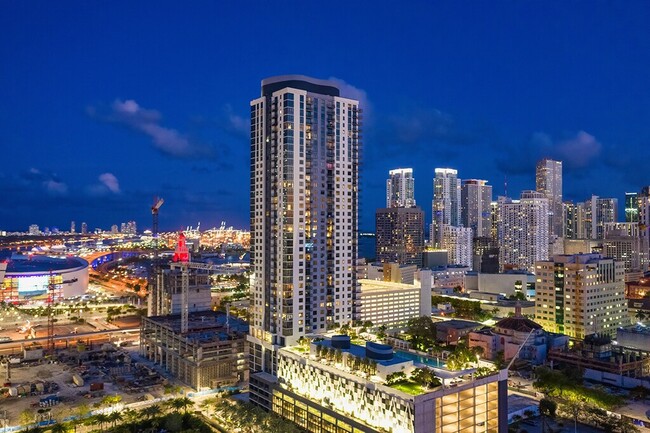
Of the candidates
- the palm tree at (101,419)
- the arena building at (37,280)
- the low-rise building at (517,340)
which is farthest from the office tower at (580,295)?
the arena building at (37,280)

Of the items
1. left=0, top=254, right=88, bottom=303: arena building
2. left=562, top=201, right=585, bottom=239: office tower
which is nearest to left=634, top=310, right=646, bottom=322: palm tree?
left=562, top=201, right=585, bottom=239: office tower

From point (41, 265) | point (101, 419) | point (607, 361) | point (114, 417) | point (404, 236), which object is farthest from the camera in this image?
point (404, 236)

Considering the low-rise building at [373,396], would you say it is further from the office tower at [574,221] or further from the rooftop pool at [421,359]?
the office tower at [574,221]

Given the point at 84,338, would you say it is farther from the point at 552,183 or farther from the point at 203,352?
the point at 552,183

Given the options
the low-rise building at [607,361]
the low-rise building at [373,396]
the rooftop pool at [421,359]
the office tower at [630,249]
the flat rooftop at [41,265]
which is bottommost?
the low-rise building at [607,361]

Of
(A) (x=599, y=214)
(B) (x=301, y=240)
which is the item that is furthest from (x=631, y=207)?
(B) (x=301, y=240)

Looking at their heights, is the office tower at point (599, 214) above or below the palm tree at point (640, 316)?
above
